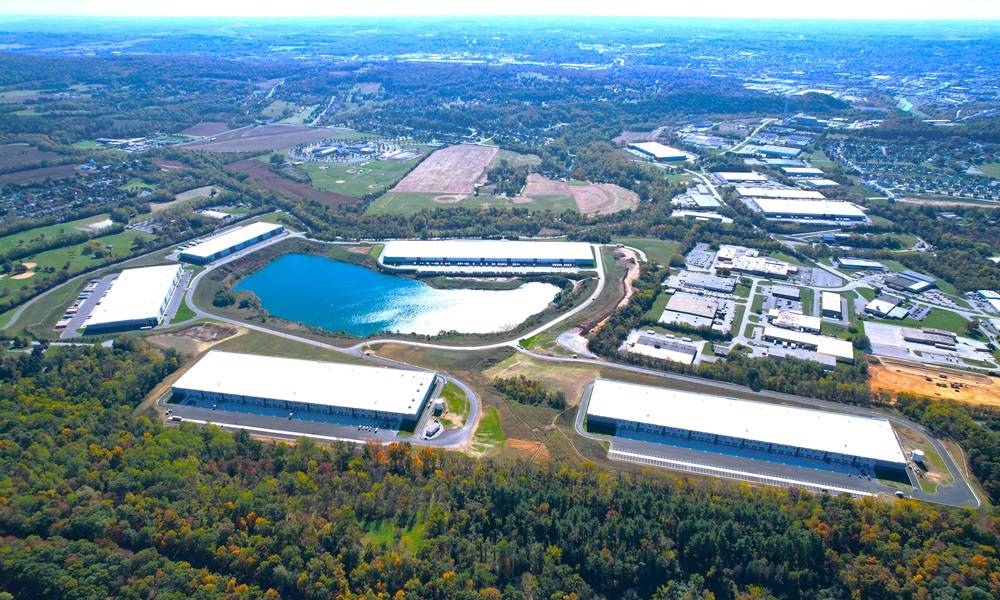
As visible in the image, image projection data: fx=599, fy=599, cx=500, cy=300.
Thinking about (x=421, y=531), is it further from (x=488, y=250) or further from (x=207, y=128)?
(x=207, y=128)

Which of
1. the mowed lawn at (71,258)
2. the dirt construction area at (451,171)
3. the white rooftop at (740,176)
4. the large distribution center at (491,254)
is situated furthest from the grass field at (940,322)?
the mowed lawn at (71,258)

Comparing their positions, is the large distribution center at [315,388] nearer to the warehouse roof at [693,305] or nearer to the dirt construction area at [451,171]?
the warehouse roof at [693,305]

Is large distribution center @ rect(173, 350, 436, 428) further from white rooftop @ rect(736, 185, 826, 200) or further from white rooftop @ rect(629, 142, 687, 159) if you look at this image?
white rooftop @ rect(629, 142, 687, 159)

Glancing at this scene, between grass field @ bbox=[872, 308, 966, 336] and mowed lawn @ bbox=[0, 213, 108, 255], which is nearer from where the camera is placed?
grass field @ bbox=[872, 308, 966, 336]

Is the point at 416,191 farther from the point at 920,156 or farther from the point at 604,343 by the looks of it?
the point at 920,156

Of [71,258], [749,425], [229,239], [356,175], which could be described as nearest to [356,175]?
[356,175]

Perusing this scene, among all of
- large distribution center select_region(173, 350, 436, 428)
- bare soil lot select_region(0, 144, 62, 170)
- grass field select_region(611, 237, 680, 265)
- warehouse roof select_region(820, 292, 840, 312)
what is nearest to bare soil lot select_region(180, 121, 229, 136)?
bare soil lot select_region(0, 144, 62, 170)
